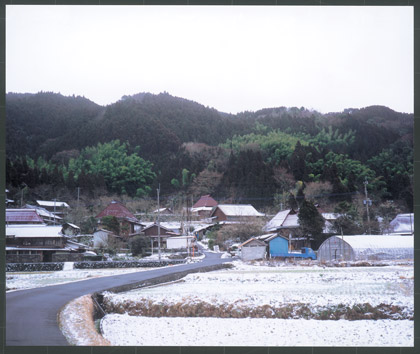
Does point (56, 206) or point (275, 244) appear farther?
point (275, 244)

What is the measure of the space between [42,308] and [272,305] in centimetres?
330

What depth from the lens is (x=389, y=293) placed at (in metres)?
5.99

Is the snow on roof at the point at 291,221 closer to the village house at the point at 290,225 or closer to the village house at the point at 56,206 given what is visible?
the village house at the point at 290,225

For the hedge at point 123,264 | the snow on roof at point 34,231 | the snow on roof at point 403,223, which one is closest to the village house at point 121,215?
the hedge at point 123,264

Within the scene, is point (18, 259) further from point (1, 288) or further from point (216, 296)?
point (216, 296)

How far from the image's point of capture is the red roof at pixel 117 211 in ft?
24.7

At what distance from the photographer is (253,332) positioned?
5418mm

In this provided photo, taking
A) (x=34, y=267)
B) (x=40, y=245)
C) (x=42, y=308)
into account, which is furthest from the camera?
(x=40, y=245)

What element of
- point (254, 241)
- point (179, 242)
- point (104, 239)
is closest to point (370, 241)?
point (254, 241)

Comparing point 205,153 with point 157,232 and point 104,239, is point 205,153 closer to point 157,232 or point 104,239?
point 157,232

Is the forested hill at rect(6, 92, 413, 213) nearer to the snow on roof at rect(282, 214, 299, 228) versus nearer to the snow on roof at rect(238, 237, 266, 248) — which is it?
the snow on roof at rect(282, 214, 299, 228)

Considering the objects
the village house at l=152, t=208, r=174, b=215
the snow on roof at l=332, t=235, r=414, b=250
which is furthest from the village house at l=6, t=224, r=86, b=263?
the snow on roof at l=332, t=235, r=414, b=250

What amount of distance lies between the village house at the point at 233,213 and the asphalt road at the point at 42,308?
1.64m

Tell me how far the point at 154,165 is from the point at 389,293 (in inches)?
176
